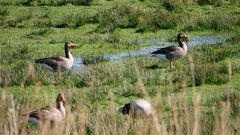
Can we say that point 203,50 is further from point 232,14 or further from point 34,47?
point 232,14

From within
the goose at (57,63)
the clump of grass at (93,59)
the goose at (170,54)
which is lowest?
the clump of grass at (93,59)

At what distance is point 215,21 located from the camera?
21.6 m

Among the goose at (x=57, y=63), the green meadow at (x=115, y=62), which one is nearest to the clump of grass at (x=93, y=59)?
the green meadow at (x=115, y=62)

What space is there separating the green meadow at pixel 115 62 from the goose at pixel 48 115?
168 millimetres

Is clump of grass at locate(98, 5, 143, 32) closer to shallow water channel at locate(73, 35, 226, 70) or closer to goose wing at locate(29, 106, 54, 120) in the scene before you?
shallow water channel at locate(73, 35, 226, 70)

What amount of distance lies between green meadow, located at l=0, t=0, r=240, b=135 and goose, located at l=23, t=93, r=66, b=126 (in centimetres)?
17

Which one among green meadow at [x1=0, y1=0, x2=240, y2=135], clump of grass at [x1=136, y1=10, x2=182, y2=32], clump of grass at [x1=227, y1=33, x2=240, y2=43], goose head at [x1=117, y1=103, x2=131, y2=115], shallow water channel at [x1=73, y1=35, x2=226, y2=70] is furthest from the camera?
clump of grass at [x1=136, y1=10, x2=182, y2=32]

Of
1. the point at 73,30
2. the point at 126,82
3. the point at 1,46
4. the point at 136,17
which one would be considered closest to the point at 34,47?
the point at 1,46

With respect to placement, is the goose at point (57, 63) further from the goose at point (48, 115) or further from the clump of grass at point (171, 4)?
the clump of grass at point (171, 4)

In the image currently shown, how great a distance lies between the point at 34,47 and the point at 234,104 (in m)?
10.6

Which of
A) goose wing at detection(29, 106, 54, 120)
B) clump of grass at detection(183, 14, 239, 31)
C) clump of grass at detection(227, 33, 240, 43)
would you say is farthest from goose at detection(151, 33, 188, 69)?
goose wing at detection(29, 106, 54, 120)

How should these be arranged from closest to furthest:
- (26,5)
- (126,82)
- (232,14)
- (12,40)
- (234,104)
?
(234,104) → (126,82) → (12,40) → (232,14) → (26,5)

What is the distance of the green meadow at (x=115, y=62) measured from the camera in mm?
8930

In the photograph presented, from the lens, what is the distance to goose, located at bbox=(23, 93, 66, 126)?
9.20 metres
